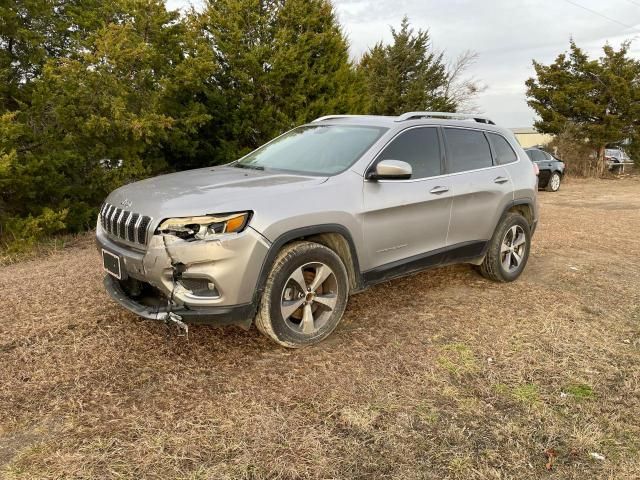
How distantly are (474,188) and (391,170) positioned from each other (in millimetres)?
1324

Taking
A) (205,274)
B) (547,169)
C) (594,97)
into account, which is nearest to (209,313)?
(205,274)

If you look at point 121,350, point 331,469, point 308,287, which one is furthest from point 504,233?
point 121,350

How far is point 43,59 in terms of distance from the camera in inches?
351

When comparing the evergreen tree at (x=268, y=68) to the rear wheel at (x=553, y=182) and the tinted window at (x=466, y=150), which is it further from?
the rear wheel at (x=553, y=182)

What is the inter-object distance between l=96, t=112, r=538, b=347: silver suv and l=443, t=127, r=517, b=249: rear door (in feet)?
0.05

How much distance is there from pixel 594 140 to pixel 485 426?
2445 cm

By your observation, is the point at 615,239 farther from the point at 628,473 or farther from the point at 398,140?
the point at 628,473

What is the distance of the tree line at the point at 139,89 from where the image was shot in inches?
289

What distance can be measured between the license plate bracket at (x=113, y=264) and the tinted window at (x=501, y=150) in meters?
3.75

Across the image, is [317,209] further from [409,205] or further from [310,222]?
[409,205]

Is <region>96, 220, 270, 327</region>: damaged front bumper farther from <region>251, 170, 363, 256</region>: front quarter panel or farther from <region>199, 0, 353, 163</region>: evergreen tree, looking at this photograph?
<region>199, 0, 353, 163</region>: evergreen tree

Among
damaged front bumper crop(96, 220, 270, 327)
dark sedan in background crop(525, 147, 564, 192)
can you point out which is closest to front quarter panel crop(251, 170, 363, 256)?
damaged front bumper crop(96, 220, 270, 327)

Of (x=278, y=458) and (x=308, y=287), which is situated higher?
(x=308, y=287)

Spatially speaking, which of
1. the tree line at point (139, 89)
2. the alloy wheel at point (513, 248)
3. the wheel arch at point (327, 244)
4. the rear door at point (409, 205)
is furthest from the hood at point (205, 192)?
the tree line at point (139, 89)
